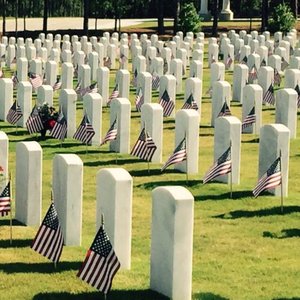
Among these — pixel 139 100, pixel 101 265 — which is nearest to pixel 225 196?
pixel 101 265

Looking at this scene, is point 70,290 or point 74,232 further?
point 74,232

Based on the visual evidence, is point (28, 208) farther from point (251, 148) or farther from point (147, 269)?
point (251, 148)

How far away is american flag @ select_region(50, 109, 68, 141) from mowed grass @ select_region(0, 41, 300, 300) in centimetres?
194

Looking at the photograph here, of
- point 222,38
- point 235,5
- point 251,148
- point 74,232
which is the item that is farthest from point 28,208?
point 235,5

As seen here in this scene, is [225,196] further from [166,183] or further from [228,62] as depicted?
[228,62]

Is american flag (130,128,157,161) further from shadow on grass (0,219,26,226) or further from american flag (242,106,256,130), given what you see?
shadow on grass (0,219,26,226)

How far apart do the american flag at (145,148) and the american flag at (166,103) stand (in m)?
6.49

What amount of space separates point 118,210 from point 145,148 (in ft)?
21.5

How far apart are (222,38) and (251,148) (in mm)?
23393

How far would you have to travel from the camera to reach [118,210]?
13.3m

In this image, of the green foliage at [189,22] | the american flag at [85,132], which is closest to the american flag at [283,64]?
the green foliage at [189,22]

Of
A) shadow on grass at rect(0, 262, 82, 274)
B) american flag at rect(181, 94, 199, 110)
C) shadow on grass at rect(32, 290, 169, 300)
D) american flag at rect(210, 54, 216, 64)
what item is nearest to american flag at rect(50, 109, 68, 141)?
american flag at rect(181, 94, 199, 110)

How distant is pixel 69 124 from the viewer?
79.3 ft

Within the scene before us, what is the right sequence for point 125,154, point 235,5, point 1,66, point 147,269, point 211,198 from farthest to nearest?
point 235,5, point 1,66, point 125,154, point 211,198, point 147,269
